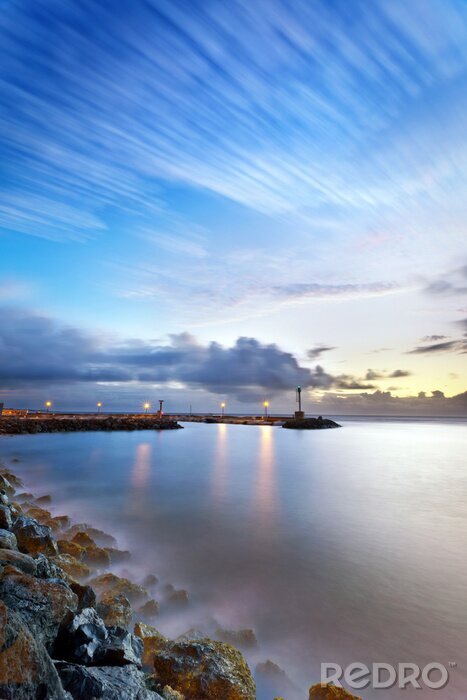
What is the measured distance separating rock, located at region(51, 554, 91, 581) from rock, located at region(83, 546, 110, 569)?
20.4 inches

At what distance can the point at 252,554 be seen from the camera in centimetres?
739

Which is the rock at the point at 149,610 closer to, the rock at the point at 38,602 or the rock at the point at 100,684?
the rock at the point at 38,602

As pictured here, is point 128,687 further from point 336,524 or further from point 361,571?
point 336,524

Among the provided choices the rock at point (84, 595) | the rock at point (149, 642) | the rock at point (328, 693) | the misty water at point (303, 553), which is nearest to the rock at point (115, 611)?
the rock at point (84, 595)

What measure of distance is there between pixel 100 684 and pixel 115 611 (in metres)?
2.01

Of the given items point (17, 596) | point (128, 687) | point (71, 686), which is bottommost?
point (128, 687)

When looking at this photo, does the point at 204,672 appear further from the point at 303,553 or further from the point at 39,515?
the point at 39,515

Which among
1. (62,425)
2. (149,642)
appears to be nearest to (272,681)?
(149,642)

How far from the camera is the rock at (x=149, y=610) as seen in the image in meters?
4.81

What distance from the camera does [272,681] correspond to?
12.4 ft

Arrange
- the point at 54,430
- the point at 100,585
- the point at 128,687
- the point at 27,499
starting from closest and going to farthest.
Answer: the point at 128,687, the point at 100,585, the point at 27,499, the point at 54,430

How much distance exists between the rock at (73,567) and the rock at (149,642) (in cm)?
216

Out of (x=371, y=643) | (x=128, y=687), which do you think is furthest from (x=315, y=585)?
(x=128, y=687)

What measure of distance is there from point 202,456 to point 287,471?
7507 mm
